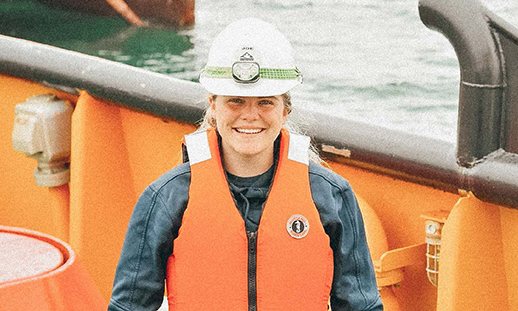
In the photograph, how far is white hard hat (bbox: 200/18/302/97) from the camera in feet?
6.35

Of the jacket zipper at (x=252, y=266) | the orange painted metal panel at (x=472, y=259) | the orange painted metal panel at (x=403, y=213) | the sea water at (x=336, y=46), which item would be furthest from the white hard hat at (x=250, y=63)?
the sea water at (x=336, y=46)

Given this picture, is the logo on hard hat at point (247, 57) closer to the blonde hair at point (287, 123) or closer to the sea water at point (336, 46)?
the blonde hair at point (287, 123)

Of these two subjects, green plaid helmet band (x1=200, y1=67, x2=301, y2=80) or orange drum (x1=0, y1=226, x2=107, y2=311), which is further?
orange drum (x1=0, y1=226, x2=107, y2=311)

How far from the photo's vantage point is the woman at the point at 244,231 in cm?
198

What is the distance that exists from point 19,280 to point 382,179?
1207 millimetres

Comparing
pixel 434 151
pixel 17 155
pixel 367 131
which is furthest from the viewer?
pixel 17 155

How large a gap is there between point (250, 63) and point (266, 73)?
4 centimetres

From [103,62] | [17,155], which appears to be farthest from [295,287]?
[17,155]

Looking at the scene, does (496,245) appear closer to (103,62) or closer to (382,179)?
(382,179)

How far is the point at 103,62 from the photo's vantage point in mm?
3637

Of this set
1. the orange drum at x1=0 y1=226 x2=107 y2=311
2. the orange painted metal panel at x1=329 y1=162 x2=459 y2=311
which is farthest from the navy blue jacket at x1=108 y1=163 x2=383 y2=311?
the orange painted metal panel at x1=329 y1=162 x2=459 y2=311

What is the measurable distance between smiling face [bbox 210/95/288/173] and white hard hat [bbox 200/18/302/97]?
0.05 m

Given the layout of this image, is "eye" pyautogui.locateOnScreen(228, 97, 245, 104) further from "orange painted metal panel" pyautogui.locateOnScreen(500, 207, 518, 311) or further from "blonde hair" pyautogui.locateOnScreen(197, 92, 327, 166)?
"orange painted metal panel" pyautogui.locateOnScreen(500, 207, 518, 311)

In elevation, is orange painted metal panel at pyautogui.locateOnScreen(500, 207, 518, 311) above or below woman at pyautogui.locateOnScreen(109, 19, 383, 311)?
below
